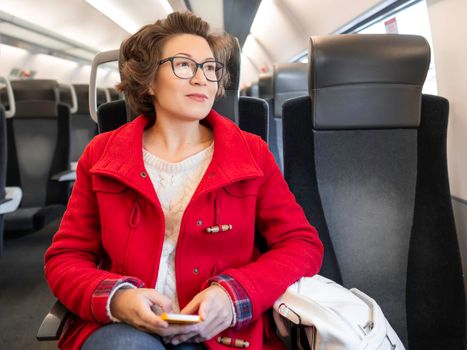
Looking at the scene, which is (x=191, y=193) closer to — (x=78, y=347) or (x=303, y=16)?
(x=78, y=347)

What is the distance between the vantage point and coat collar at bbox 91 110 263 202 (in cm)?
110

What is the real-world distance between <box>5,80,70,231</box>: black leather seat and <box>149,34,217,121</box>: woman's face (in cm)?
254

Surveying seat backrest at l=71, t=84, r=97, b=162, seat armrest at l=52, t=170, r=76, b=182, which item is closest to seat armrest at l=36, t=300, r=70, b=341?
seat armrest at l=52, t=170, r=76, b=182

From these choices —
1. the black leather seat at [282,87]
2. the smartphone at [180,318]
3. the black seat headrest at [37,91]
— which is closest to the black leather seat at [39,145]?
the black seat headrest at [37,91]

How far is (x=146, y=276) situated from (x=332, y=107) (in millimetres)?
848

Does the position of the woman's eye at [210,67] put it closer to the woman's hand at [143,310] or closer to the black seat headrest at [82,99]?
the woman's hand at [143,310]

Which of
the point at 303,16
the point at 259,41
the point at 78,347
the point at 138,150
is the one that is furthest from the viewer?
the point at 259,41

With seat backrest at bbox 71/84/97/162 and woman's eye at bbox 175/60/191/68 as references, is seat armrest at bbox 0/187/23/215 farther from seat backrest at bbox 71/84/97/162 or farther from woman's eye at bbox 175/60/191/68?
seat backrest at bbox 71/84/97/162

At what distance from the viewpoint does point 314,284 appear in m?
1.06

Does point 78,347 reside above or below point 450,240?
below

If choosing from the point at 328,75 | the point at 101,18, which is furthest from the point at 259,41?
the point at 328,75

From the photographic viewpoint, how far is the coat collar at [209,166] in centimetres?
110

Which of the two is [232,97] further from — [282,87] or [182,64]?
[282,87]

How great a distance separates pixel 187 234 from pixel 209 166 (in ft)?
0.66
